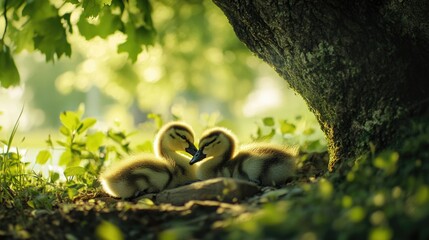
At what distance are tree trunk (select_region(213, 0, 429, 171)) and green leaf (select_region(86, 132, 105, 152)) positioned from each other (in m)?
2.49

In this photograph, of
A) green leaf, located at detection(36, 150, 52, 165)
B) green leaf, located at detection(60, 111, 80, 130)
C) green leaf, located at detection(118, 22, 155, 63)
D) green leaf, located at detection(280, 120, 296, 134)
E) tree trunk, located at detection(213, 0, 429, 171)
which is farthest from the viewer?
green leaf, located at detection(280, 120, 296, 134)

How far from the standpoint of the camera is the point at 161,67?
16.0 m

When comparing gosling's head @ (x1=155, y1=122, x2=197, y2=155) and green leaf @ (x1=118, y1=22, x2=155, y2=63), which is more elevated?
green leaf @ (x1=118, y1=22, x2=155, y2=63)

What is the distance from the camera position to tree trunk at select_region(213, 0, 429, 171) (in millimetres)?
4668

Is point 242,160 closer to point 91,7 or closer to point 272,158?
point 272,158

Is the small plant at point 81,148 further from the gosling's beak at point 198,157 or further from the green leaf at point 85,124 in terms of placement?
the gosling's beak at point 198,157

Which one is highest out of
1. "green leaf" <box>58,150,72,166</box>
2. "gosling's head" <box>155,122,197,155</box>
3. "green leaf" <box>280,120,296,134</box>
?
"green leaf" <box>280,120,296,134</box>

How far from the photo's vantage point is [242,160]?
5.61 metres

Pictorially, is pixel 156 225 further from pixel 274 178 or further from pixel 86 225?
pixel 274 178

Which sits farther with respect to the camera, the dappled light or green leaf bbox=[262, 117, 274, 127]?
green leaf bbox=[262, 117, 274, 127]

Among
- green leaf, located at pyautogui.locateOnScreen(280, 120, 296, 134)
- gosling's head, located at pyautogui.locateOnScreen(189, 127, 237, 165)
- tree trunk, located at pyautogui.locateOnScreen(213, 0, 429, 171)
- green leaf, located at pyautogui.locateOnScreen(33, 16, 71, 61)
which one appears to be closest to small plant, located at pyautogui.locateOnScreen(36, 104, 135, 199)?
green leaf, located at pyautogui.locateOnScreen(33, 16, 71, 61)

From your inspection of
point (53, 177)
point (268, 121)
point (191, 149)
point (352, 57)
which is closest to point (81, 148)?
point (53, 177)

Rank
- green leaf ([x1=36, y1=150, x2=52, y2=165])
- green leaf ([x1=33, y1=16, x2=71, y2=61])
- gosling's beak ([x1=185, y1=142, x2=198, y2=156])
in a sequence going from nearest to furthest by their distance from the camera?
gosling's beak ([x1=185, y1=142, x2=198, y2=156]) → green leaf ([x1=33, y1=16, x2=71, y2=61]) → green leaf ([x1=36, y1=150, x2=52, y2=165])

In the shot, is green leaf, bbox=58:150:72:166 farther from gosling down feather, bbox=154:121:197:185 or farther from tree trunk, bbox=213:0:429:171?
tree trunk, bbox=213:0:429:171
